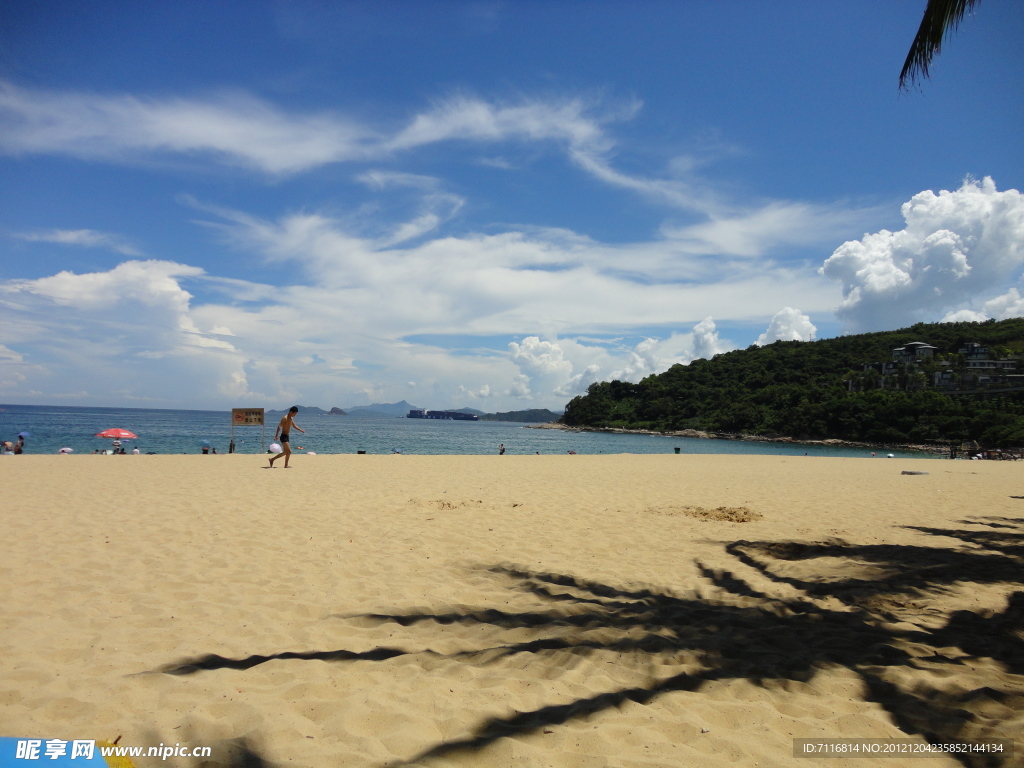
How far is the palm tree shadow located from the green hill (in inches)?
2664

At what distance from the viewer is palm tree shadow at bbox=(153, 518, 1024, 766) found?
2.96 m

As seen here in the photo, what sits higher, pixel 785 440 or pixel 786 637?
pixel 786 637

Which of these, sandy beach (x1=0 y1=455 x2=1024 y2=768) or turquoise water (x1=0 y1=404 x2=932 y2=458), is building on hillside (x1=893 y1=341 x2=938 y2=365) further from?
sandy beach (x1=0 y1=455 x2=1024 y2=768)

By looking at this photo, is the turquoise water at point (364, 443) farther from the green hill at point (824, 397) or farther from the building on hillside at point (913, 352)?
the building on hillside at point (913, 352)

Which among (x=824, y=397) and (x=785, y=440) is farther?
(x=824, y=397)

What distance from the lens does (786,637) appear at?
13.3 ft

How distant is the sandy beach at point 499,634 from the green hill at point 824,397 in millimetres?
67697

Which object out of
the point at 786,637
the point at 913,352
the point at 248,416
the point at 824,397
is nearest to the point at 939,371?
the point at 913,352

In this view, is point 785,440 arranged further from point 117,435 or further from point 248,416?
point 117,435

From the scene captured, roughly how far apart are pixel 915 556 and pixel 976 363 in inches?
4145

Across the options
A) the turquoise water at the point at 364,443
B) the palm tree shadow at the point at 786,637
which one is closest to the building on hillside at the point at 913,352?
the turquoise water at the point at 364,443

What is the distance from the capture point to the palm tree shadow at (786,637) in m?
2.96

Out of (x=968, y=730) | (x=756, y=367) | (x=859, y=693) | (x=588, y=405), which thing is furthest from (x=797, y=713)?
(x=588, y=405)

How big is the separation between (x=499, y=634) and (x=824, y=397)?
93.3 m
